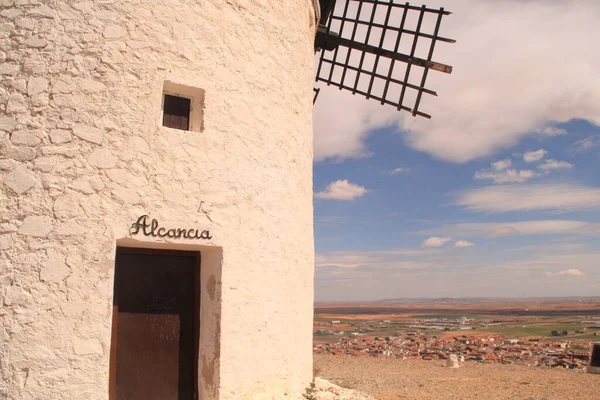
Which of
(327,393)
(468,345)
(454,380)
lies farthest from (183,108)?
(468,345)

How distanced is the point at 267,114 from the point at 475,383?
22.6 feet

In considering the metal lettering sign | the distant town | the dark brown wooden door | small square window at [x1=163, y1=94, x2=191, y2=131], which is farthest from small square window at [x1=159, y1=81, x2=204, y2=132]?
the distant town

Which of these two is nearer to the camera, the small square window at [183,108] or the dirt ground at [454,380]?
the small square window at [183,108]

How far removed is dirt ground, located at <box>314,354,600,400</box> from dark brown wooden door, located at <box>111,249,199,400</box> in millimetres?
3844

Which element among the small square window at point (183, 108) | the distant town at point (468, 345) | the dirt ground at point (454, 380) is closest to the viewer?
the small square window at point (183, 108)

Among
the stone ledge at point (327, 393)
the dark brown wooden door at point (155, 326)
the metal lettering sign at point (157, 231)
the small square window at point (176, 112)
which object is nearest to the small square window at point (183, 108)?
the small square window at point (176, 112)

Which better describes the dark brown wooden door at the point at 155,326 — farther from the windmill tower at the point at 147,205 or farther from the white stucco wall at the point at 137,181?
the white stucco wall at the point at 137,181

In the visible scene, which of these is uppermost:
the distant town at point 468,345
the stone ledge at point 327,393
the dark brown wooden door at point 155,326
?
the dark brown wooden door at point 155,326

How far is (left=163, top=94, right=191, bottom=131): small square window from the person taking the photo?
5320 mm

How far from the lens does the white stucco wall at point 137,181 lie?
172 inches

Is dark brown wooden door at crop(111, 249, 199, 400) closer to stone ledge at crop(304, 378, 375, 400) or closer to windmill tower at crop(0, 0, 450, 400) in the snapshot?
windmill tower at crop(0, 0, 450, 400)

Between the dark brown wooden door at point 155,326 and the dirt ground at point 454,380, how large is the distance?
3.84m

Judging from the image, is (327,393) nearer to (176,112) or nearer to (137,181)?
(137,181)

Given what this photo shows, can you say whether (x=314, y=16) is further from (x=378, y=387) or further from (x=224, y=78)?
(x=378, y=387)
